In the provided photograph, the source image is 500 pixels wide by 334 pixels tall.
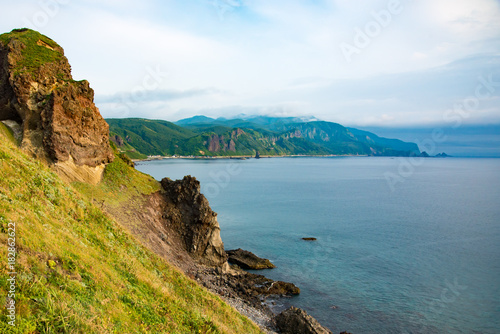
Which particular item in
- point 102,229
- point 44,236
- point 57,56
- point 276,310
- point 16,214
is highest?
point 57,56

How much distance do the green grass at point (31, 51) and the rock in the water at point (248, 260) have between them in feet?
134

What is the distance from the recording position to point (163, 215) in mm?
46062

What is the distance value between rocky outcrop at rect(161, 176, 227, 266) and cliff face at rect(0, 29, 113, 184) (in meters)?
11.7

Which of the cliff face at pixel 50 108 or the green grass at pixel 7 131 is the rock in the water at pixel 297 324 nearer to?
the cliff face at pixel 50 108

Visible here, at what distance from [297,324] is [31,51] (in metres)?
50.1

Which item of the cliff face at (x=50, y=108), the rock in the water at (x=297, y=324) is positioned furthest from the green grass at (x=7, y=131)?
the rock in the water at (x=297, y=324)

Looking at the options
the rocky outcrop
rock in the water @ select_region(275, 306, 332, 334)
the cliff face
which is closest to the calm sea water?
rock in the water @ select_region(275, 306, 332, 334)

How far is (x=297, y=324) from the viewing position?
3027 centimetres

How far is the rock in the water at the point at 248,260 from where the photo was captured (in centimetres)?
4966

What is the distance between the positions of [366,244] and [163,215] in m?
41.6

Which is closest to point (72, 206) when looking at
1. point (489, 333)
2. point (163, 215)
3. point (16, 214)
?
point (16, 214)

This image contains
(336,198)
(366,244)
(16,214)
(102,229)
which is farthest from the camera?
(336,198)

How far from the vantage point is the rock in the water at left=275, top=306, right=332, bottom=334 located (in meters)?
29.3

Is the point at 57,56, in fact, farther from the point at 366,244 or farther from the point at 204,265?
the point at 366,244
